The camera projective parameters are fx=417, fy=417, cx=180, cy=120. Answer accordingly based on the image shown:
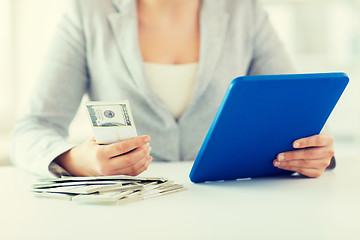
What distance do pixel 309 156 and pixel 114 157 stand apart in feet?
1.59

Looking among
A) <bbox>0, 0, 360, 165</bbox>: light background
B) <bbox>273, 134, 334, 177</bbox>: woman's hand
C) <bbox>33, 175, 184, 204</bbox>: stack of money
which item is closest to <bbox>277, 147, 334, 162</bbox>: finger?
<bbox>273, 134, 334, 177</bbox>: woman's hand

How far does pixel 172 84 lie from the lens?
1.66 meters

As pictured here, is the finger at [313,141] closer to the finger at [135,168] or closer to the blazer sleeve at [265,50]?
the finger at [135,168]

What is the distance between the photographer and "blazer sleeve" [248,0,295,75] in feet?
5.58

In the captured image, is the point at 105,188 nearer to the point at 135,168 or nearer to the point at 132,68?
the point at 135,168

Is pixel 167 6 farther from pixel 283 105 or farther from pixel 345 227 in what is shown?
pixel 345 227

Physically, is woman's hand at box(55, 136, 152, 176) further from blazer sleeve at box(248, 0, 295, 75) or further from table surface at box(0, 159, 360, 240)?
blazer sleeve at box(248, 0, 295, 75)

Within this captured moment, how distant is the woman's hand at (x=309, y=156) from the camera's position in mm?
1024

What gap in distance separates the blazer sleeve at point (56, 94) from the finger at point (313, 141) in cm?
66

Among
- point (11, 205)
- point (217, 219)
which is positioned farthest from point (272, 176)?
point (11, 205)

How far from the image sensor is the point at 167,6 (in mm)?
1786

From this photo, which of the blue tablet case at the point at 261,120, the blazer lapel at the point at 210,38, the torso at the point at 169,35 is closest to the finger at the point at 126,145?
the blue tablet case at the point at 261,120

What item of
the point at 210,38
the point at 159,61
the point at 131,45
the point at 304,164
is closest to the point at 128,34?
the point at 131,45

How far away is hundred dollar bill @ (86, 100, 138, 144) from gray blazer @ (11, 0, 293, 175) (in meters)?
0.62
